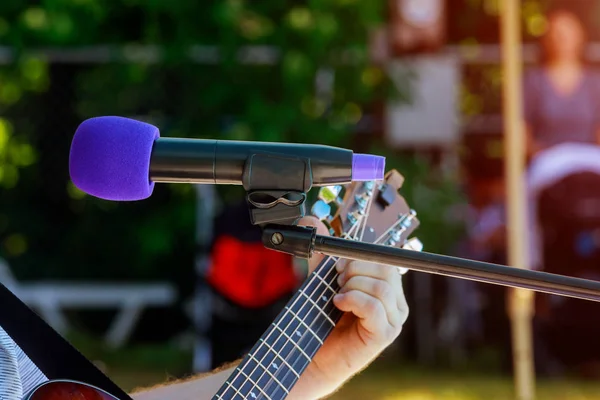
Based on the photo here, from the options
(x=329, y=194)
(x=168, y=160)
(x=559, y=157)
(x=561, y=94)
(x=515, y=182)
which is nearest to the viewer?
(x=168, y=160)

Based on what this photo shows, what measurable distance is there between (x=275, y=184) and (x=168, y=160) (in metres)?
0.13

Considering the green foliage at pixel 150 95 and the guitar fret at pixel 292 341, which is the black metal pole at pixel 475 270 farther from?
the green foliage at pixel 150 95

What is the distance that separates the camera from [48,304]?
16.6 ft

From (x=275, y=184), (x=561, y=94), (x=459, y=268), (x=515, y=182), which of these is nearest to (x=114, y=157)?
(x=275, y=184)

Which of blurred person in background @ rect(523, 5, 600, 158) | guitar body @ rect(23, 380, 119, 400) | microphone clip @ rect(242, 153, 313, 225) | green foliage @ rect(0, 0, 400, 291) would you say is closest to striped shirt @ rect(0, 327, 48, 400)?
guitar body @ rect(23, 380, 119, 400)

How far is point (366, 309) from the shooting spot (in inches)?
55.1

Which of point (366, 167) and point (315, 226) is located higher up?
point (366, 167)

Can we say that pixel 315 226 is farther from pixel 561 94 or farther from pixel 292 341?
pixel 561 94

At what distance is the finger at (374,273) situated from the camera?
56.0 inches

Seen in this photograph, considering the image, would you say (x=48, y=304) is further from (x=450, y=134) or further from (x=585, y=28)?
(x=585, y=28)

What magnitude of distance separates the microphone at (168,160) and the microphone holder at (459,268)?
0.08 metres

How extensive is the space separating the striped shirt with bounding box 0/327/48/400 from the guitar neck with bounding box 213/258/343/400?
264 mm

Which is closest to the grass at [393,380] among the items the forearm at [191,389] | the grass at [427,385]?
the grass at [427,385]

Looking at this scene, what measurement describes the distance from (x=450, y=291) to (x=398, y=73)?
125 centimetres
